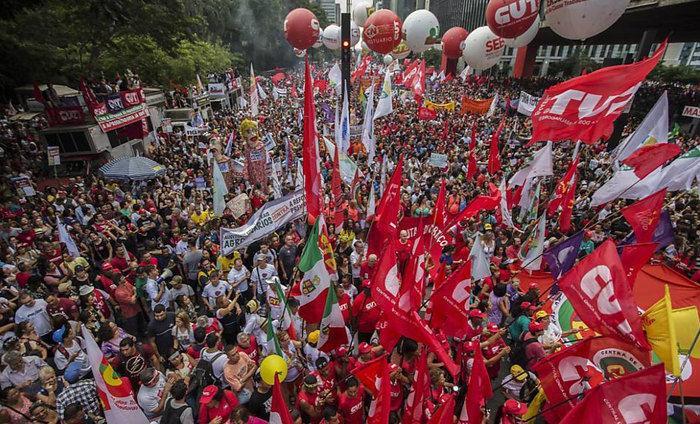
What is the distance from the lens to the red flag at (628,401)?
2506 mm

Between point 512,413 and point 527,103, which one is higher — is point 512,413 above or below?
below

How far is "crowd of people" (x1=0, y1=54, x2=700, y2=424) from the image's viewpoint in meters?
4.10

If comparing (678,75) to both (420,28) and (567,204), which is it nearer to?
(420,28)

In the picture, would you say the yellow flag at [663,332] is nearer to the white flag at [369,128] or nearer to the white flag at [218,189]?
the white flag at [218,189]

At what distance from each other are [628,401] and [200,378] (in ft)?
13.1

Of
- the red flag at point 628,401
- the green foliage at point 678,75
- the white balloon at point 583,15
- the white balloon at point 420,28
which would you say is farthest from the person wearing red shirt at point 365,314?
the green foliage at point 678,75

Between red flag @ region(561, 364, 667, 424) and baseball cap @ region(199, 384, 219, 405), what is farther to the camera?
baseball cap @ region(199, 384, 219, 405)

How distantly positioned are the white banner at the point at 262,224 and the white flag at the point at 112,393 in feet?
6.74

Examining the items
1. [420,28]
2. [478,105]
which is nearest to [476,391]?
[478,105]

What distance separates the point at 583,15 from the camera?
6.72 metres

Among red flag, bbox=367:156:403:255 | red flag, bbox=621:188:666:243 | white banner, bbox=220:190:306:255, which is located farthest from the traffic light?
red flag, bbox=621:188:666:243

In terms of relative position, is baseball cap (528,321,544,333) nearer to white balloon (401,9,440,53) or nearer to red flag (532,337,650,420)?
red flag (532,337,650,420)

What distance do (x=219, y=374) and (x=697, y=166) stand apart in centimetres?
812

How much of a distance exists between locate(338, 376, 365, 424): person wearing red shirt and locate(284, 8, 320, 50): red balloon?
13469 mm
